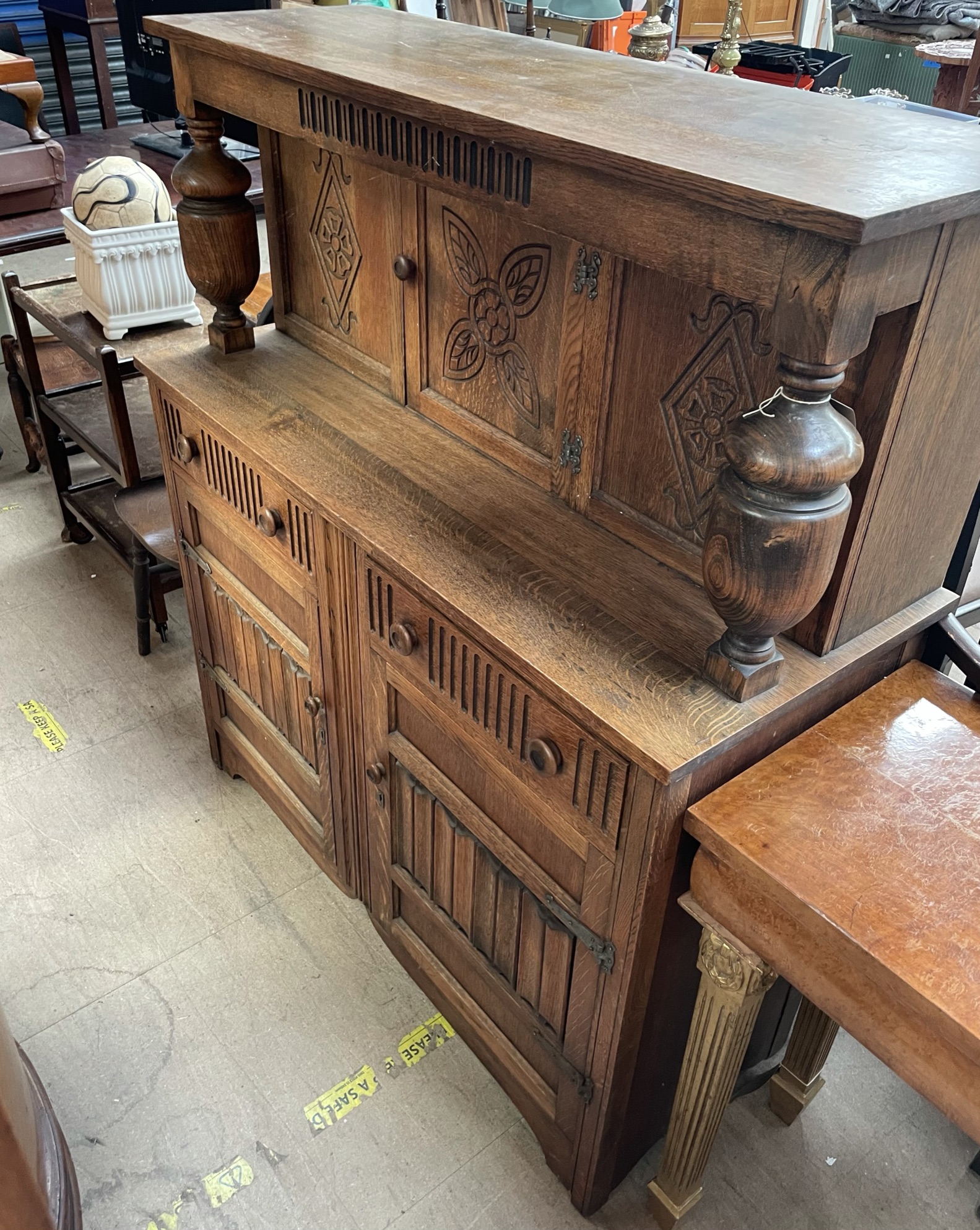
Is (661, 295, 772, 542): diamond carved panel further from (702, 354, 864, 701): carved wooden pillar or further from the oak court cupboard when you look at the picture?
(702, 354, 864, 701): carved wooden pillar

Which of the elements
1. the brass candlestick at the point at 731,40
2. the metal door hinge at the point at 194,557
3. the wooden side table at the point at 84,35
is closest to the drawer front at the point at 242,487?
the metal door hinge at the point at 194,557

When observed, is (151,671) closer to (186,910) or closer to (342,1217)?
(186,910)

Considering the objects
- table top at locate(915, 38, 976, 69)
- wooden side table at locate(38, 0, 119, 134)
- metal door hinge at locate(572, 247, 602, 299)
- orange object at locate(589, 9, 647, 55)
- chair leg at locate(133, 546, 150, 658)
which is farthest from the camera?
orange object at locate(589, 9, 647, 55)

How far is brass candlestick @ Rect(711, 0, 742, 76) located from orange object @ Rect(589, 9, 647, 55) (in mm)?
2323

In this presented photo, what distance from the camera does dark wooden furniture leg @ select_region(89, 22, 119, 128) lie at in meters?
4.70

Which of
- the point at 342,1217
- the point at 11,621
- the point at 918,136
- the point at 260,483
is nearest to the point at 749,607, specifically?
the point at 918,136

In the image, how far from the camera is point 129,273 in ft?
7.52

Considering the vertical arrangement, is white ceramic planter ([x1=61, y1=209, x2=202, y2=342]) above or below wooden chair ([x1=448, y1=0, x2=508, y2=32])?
below

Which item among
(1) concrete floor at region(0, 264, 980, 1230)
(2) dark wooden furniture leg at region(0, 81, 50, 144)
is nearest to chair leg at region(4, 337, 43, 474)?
(1) concrete floor at region(0, 264, 980, 1230)

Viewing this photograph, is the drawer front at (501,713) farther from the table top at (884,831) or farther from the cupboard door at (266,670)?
the cupboard door at (266,670)

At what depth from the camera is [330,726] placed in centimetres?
164

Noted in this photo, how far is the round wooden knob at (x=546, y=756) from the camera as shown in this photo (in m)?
1.12

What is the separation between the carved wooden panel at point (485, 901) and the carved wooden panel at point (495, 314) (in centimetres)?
56

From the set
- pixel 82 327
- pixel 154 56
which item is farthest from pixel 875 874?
pixel 154 56
